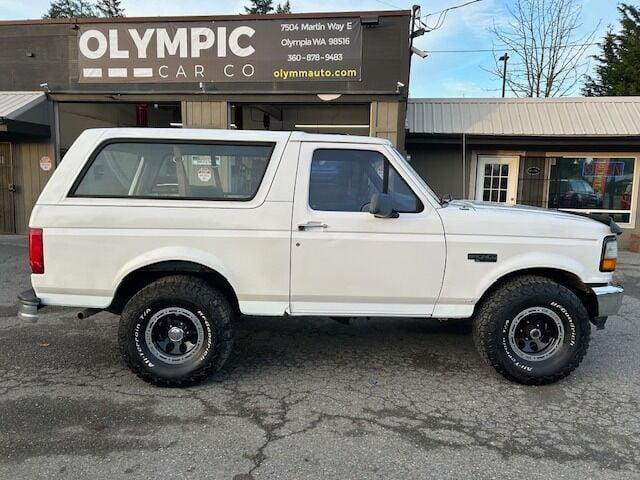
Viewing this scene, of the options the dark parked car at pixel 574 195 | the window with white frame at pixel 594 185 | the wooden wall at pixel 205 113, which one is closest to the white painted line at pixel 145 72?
the wooden wall at pixel 205 113

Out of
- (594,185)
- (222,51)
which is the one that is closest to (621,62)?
(594,185)

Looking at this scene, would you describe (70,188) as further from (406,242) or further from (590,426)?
(590,426)

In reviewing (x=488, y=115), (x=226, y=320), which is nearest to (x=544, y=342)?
(x=226, y=320)

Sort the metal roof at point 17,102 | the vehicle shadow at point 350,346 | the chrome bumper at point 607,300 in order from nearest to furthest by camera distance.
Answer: the chrome bumper at point 607,300, the vehicle shadow at point 350,346, the metal roof at point 17,102

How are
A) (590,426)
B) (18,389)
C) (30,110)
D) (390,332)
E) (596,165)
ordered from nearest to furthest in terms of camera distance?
(590,426) → (18,389) → (390,332) → (30,110) → (596,165)

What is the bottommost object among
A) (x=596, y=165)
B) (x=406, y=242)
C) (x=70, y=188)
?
(x=406, y=242)

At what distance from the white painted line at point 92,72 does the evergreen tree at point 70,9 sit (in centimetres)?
4030

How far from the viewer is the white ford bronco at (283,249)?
12.4 feet

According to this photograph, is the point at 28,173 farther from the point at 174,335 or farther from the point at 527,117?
the point at 527,117

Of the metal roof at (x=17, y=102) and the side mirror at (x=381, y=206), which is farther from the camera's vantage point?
the metal roof at (x=17, y=102)

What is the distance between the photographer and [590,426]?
3332 mm

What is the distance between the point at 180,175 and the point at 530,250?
2.93 m

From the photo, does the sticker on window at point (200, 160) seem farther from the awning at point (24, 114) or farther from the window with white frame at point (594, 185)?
the window with white frame at point (594, 185)

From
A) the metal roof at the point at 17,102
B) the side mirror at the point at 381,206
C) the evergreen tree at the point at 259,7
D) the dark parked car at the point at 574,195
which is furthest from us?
the evergreen tree at the point at 259,7
